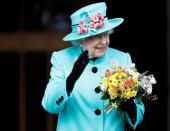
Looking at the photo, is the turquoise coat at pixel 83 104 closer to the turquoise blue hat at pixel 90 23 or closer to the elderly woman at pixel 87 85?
the elderly woman at pixel 87 85

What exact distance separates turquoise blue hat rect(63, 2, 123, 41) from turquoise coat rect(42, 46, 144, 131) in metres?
0.14

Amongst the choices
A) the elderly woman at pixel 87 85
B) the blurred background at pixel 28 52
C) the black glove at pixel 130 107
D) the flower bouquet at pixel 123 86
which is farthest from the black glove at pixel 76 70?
the blurred background at pixel 28 52

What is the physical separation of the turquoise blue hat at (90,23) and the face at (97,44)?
33 mm

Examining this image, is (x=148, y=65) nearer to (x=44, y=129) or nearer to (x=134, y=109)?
(x=44, y=129)

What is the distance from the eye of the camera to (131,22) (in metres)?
6.59

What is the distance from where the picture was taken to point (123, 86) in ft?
11.2

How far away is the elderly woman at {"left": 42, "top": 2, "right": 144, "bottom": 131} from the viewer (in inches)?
135

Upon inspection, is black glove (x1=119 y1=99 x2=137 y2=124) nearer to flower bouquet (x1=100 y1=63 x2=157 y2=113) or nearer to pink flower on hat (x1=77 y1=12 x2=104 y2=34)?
flower bouquet (x1=100 y1=63 x2=157 y2=113)

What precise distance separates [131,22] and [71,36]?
3087 millimetres

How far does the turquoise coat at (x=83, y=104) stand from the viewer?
3.46 metres

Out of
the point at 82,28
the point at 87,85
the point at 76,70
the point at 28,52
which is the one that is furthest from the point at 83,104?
the point at 28,52

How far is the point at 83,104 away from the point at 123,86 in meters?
0.22

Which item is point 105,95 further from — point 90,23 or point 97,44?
point 90,23

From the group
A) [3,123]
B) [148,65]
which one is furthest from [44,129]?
[148,65]
